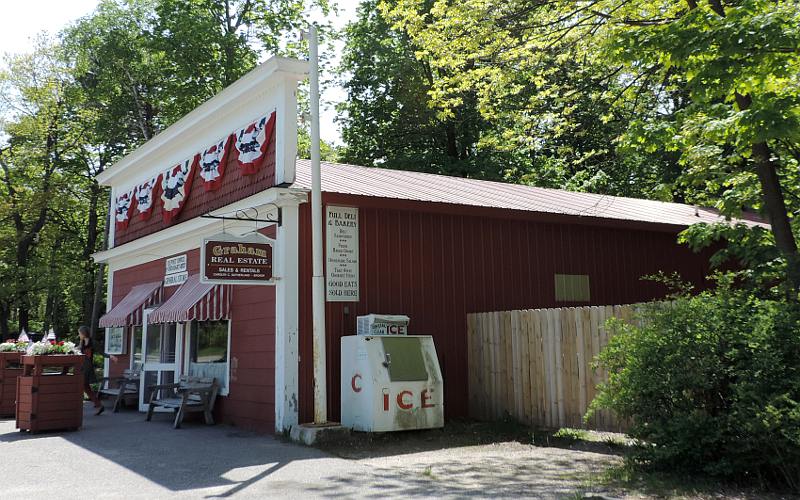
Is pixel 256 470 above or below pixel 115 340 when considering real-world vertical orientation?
below

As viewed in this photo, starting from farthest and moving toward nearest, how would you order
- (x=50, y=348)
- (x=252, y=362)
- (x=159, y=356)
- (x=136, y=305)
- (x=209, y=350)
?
(x=136, y=305) < (x=159, y=356) < (x=209, y=350) < (x=252, y=362) < (x=50, y=348)

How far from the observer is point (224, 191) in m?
13.5

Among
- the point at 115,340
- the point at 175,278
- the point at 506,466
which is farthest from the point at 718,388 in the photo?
the point at 115,340

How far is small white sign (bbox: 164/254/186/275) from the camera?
1452 centimetres

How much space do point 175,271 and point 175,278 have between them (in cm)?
15

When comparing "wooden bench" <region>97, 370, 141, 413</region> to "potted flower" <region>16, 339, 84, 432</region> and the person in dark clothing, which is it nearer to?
the person in dark clothing

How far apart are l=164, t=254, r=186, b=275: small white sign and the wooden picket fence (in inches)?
236

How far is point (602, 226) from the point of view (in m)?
14.8

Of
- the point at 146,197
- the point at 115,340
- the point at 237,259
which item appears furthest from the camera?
the point at 115,340

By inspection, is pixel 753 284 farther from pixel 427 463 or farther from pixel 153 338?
pixel 153 338

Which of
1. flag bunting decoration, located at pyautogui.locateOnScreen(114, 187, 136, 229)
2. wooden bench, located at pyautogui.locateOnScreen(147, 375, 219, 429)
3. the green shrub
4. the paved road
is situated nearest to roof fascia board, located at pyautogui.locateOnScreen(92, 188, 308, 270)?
flag bunting decoration, located at pyautogui.locateOnScreen(114, 187, 136, 229)

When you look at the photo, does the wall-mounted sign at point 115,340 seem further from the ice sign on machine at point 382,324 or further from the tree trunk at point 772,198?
the tree trunk at point 772,198

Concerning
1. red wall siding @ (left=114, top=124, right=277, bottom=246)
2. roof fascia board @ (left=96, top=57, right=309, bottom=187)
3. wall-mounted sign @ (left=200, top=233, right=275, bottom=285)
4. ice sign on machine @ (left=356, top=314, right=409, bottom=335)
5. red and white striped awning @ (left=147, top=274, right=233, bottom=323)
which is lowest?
ice sign on machine @ (left=356, top=314, right=409, bottom=335)

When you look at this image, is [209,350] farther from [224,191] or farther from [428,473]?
[428,473]
